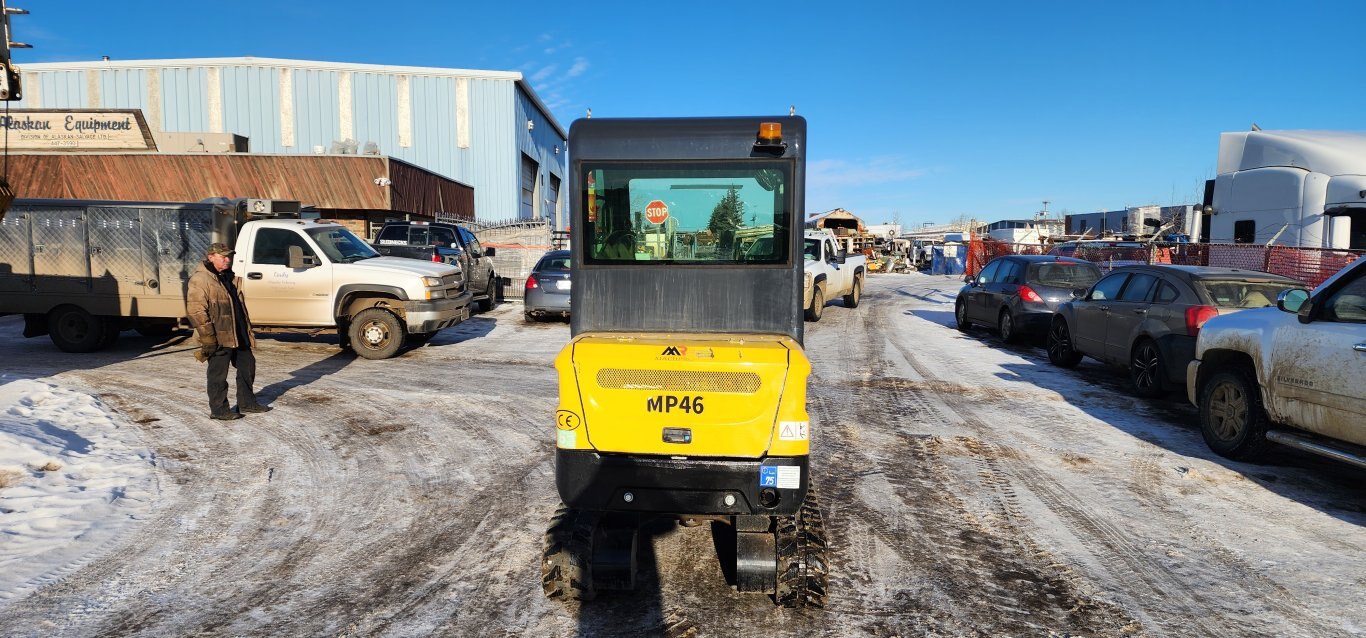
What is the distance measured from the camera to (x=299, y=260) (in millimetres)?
10812

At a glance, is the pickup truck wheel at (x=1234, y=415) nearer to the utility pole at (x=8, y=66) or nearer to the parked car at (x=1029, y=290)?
the parked car at (x=1029, y=290)

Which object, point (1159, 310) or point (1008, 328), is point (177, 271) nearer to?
point (1159, 310)

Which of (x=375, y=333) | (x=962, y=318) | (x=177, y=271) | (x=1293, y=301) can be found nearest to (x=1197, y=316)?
(x=1293, y=301)

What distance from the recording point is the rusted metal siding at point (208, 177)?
85.0ft

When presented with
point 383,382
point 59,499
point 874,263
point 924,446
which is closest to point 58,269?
point 383,382

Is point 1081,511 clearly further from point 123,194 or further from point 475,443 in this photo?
point 123,194

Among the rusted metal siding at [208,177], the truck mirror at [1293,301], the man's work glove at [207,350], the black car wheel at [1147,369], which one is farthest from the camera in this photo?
the rusted metal siding at [208,177]

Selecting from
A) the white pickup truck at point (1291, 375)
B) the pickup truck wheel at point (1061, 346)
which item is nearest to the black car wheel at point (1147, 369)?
the pickup truck wheel at point (1061, 346)

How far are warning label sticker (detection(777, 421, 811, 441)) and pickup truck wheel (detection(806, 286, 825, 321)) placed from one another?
12.5 m

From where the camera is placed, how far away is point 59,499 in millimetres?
5266

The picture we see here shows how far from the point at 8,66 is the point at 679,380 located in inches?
277

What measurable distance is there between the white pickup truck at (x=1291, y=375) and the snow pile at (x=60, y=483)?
27.5 ft

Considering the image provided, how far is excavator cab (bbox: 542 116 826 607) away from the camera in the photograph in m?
3.73

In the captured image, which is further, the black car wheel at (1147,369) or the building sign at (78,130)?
the building sign at (78,130)
